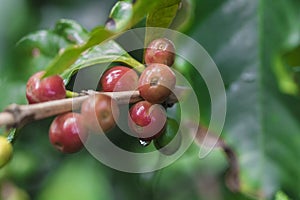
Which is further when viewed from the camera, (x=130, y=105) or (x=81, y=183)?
(x=81, y=183)

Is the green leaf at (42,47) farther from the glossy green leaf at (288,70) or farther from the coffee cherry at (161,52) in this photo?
the glossy green leaf at (288,70)

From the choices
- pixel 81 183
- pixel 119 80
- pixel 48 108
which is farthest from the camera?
pixel 81 183

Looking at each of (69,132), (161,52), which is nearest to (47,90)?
(69,132)

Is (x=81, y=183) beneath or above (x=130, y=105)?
beneath

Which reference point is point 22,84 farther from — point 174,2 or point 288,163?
point 288,163

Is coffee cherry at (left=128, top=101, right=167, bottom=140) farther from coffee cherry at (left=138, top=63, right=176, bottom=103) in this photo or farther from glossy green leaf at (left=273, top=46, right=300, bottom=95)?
glossy green leaf at (left=273, top=46, right=300, bottom=95)

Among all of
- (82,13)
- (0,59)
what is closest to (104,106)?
(0,59)

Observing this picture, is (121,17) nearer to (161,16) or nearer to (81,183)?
(161,16)
